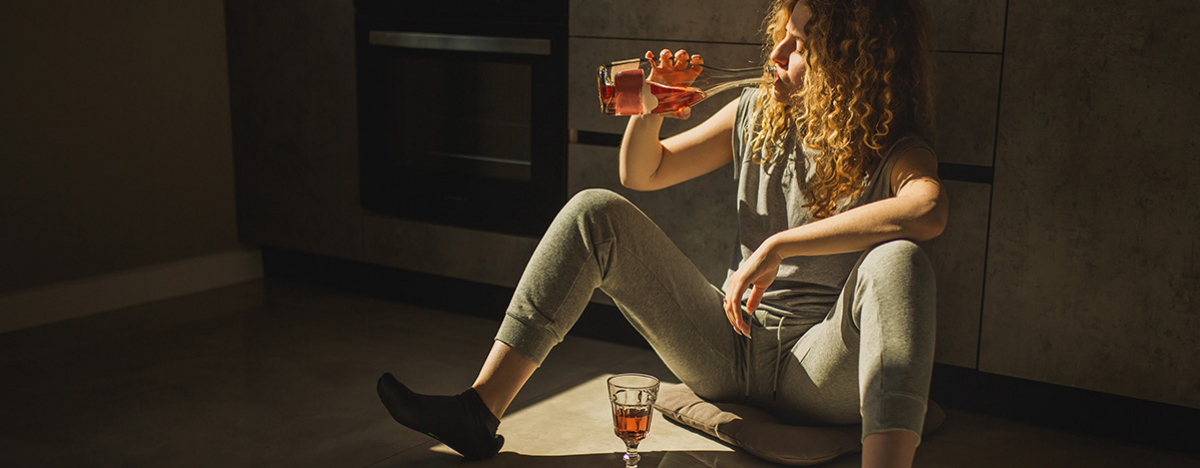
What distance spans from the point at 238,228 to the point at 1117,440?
2.83 meters

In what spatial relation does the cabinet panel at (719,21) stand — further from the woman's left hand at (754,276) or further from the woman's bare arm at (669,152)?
the woman's left hand at (754,276)

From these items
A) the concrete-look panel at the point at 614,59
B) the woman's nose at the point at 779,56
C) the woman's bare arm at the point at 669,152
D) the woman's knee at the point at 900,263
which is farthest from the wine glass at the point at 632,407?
the concrete-look panel at the point at 614,59

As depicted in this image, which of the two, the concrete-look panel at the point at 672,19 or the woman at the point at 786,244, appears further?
the concrete-look panel at the point at 672,19

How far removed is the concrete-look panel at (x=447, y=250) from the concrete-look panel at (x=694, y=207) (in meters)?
0.33

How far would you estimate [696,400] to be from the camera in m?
2.15

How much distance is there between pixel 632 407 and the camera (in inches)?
64.8

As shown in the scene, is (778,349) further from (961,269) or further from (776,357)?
(961,269)

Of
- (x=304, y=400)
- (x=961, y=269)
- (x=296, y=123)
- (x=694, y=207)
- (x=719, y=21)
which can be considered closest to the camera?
(x=961, y=269)

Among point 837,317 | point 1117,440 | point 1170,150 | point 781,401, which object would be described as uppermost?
point 1170,150

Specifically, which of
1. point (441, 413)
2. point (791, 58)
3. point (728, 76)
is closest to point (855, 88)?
point (791, 58)

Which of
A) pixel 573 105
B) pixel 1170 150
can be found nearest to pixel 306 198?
pixel 573 105

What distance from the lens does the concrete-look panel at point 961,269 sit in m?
2.19

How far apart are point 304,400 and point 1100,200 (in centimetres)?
181

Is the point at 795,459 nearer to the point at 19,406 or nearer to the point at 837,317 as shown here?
the point at 837,317
